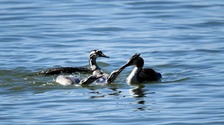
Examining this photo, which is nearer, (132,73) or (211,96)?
(211,96)

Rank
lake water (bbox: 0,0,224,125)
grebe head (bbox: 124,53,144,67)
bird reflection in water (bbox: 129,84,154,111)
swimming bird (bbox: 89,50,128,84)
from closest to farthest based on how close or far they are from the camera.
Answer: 1. lake water (bbox: 0,0,224,125)
2. bird reflection in water (bbox: 129,84,154,111)
3. swimming bird (bbox: 89,50,128,84)
4. grebe head (bbox: 124,53,144,67)

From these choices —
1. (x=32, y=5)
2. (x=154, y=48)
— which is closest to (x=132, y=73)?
(x=154, y=48)

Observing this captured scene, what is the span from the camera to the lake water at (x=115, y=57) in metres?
15.4

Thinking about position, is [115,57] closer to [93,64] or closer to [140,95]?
[93,64]

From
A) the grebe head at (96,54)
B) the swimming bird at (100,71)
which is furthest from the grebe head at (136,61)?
the grebe head at (96,54)

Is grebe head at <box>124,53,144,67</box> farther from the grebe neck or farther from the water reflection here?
the grebe neck

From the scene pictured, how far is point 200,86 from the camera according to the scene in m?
17.5

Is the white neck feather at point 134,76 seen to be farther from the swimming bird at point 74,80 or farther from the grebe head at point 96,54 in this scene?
the grebe head at point 96,54

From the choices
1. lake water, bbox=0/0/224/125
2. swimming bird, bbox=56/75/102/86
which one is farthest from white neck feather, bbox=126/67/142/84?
swimming bird, bbox=56/75/102/86

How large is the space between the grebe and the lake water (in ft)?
0.43

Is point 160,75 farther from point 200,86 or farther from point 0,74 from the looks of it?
point 0,74

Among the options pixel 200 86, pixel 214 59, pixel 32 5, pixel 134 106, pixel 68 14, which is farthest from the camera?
pixel 32 5

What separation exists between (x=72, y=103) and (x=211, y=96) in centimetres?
245

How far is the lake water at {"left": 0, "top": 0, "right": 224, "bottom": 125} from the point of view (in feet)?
50.5
